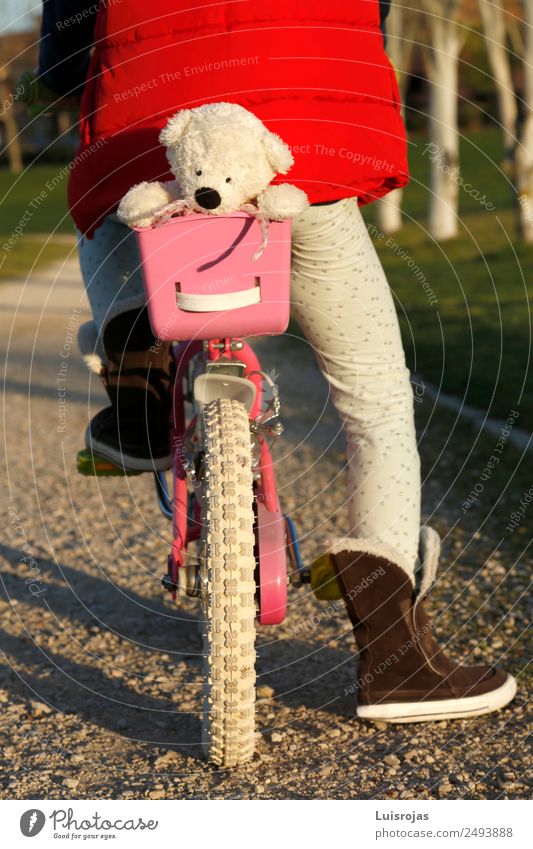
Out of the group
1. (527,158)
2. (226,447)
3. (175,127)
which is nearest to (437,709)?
(226,447)

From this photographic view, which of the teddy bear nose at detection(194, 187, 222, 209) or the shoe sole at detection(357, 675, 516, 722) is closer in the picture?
the teddy bear nose at detection(194, 187, 222, 209)

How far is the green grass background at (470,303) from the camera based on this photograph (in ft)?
20.5

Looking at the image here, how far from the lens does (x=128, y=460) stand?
10.6 feet

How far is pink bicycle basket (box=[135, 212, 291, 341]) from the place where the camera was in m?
2.44

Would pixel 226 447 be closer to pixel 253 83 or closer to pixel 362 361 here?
pixel 362 361

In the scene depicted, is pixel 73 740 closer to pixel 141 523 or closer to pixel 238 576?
pixel 238 576

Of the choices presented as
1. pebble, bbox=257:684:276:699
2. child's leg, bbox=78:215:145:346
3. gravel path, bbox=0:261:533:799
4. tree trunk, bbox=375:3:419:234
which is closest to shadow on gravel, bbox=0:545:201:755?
gravel path, bbox=0:261:533:799

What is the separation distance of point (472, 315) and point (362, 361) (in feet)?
19.8

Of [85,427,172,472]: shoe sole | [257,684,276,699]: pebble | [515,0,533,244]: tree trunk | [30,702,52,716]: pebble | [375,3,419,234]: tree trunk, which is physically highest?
[375,3,419,234]: tree trunk

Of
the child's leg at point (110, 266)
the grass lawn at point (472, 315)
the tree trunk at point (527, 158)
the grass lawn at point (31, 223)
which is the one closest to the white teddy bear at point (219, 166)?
the child's leg at point (110, 266)

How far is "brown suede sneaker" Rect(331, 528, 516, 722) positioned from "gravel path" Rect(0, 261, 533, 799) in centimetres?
6

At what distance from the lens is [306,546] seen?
450cm

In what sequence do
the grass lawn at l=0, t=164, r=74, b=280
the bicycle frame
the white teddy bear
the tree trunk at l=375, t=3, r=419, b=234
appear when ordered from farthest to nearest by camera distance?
the tree trunk at l=375, t=3, r=419, b=234
the grass lawn at l=0, t=164, r=74, b=280
the bicycle frame
the white teddy bear

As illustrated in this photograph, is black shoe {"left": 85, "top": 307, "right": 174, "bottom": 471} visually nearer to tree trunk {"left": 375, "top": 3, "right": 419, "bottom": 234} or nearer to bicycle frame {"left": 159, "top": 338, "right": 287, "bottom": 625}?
bicycle frame {"left": 159, "top": 338, "right": 287, "bottom": 625}
